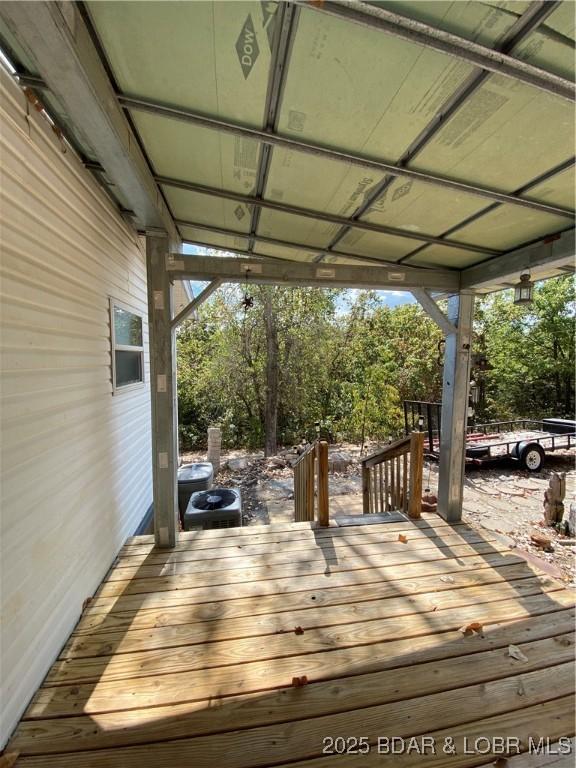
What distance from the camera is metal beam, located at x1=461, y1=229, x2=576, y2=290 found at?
2.36 metres

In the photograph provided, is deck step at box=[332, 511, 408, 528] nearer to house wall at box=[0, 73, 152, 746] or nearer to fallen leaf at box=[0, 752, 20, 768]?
house wall at box=[0, 73, 152, 746]

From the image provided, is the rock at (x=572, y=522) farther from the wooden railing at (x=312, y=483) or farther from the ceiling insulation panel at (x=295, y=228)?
the ceiling insulation panel at (x=295, y=228)

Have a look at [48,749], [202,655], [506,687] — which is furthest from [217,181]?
[506,687]

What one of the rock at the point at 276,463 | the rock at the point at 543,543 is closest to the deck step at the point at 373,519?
the rock at the point at 543,543

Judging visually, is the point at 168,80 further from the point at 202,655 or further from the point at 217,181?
the point at 202,655

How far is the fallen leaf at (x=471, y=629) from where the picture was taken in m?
2.07

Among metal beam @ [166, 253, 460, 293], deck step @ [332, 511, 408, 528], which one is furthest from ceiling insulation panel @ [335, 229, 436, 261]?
deck step @ [332, 511, 408, 528]

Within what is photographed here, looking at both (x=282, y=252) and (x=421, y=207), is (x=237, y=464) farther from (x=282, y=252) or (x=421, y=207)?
(x=421, y=207)

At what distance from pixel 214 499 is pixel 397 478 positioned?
217 centimetres

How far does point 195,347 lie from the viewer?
1063 centimetres

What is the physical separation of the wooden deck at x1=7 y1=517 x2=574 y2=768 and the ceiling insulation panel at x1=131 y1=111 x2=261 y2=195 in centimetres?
296

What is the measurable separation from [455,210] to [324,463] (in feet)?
7.86

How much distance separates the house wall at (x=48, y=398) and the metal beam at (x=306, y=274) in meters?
0.77

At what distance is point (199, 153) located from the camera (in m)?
1.95
